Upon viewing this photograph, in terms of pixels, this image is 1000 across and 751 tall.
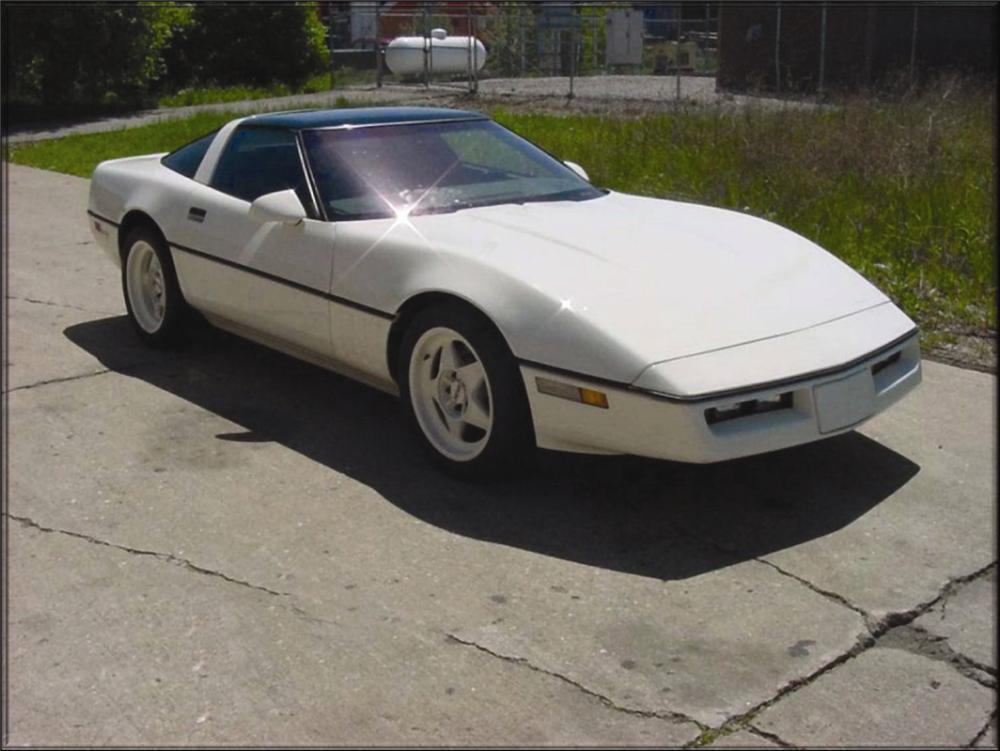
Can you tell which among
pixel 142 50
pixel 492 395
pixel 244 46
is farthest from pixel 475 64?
pixel 492 395

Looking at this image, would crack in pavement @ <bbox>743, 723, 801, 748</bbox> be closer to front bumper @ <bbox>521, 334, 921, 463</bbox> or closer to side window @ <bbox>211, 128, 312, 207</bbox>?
front bumper @ <bbox>521, 334, 921, 463</bbox>

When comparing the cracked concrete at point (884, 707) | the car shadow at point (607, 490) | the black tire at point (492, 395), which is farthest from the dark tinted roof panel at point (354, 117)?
the cracked concrete at point (884, 707)

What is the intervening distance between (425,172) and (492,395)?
1.45 meters

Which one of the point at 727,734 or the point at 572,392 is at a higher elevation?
the point at 572,392

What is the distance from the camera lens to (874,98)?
1377 cm

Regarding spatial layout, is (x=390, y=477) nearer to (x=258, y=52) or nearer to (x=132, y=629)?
(x=132, y=629)

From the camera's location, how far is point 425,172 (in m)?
5.68

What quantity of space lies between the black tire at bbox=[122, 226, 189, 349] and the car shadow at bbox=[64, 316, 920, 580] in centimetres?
59

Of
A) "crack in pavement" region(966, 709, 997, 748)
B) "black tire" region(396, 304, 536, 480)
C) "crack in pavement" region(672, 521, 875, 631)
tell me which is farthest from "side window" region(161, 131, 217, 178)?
"crack in pavement" region(966, 709, 997, 748)

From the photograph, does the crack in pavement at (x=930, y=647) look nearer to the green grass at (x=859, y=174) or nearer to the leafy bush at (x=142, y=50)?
the green grass at (x=859, y=174)

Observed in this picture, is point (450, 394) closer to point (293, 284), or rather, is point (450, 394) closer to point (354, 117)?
point (293, 284)

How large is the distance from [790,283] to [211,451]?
238 centimetres

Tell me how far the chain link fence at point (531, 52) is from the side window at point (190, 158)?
15653mm

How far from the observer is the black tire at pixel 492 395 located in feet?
15.1
